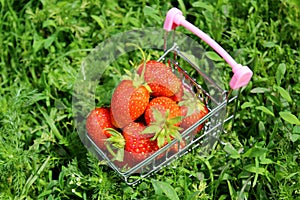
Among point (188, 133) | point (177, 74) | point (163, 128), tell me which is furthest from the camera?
point (177, 74)

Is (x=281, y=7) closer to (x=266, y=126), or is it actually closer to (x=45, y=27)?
(x=266, y=126)

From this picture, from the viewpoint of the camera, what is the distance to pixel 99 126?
2111 millimetres

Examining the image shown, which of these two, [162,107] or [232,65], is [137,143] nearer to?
[162,107]

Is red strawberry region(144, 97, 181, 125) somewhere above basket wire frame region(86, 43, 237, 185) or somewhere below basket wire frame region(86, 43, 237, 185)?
above

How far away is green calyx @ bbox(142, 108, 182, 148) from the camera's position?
2.02 meters

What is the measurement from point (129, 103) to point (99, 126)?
0.13 meters

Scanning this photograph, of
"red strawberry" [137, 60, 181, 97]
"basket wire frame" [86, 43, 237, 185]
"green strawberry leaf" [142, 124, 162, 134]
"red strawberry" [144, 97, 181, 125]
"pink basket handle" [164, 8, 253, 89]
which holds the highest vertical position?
"pink basket handle" [164, 8, 253, 89]

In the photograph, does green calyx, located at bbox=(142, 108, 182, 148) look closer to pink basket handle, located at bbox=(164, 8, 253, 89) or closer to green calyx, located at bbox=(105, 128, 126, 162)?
green calyx, located at bbox=(105, 128, 126, 162)

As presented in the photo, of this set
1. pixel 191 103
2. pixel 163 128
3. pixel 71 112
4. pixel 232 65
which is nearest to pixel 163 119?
pixel 163 128

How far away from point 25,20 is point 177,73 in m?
0.70

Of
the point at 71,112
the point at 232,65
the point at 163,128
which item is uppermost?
the point at 232,65

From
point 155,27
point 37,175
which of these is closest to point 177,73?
point 155,27

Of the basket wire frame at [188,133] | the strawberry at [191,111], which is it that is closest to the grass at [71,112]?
the basket wire frame at [188,133]

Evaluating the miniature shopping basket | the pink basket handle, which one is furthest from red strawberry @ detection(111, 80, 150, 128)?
the pink basket handle
